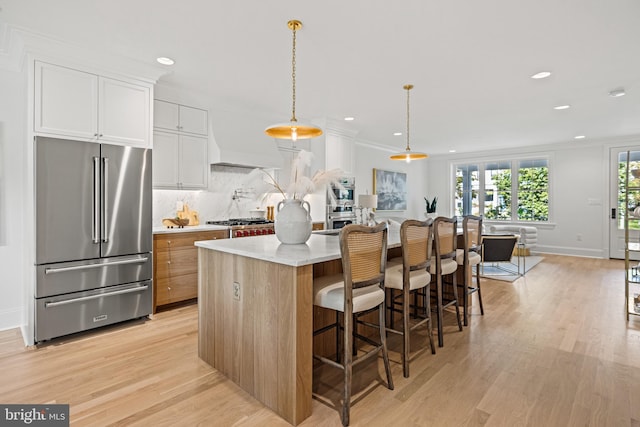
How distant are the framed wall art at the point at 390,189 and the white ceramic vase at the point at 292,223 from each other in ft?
18.9

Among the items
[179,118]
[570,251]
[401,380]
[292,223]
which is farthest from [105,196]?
[570,251]

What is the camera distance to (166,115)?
4.07 metres

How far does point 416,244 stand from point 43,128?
3.23 m

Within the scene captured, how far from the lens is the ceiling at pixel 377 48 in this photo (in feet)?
8.05

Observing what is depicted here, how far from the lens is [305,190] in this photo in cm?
246

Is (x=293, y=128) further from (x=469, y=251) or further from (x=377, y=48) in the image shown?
(x=469, y=251)

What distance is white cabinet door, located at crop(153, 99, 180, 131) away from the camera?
398 centimetres

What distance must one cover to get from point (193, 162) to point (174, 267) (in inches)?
54.3

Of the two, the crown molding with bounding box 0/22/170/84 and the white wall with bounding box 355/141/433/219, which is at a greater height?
the crown molding with bounding box 0/22/170/84

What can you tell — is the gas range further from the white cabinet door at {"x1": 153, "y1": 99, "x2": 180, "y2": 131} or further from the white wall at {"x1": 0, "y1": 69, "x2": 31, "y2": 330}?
the white wall at {"x1": 0, "y1": 69, "x2": 31, "y2": 330}

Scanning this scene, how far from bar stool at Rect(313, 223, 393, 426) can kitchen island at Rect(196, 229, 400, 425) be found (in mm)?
148

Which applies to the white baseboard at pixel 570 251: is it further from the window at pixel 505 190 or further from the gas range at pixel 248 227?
the gas range at pixel 248 227

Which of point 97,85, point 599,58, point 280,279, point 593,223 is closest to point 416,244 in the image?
point 280,279

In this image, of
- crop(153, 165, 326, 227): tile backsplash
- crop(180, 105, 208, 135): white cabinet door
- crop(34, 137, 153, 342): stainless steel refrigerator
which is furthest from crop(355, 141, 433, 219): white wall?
crop(34, 137, 153, 342): stainless steel refrigerator
